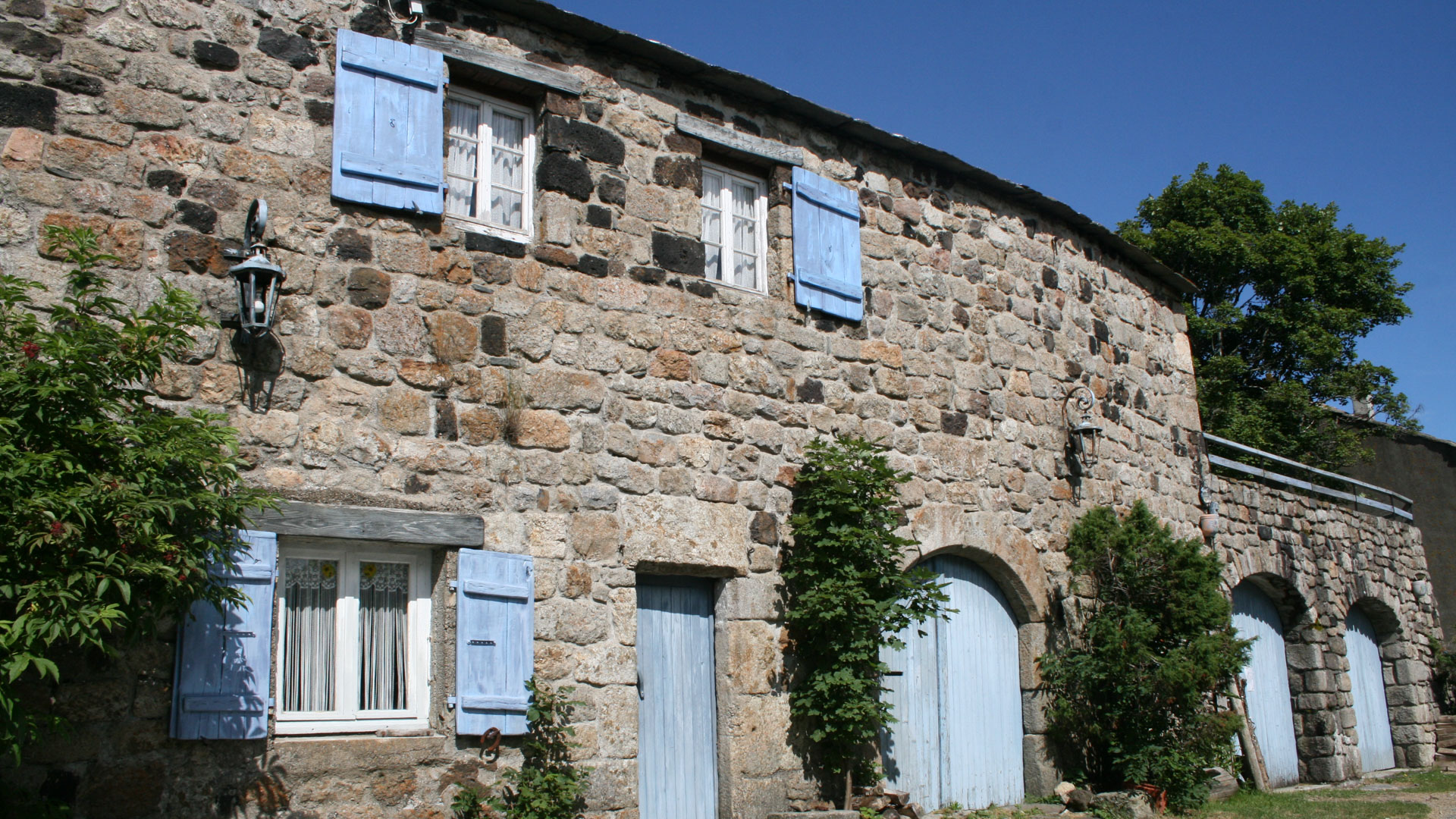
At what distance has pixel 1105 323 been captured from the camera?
9.90 metres

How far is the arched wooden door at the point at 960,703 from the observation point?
765cm

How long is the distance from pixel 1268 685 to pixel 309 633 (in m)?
9.44

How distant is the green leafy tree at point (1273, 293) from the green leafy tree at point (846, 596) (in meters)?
11.3

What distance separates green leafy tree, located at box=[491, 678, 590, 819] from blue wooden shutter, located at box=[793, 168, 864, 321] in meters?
Answer: 2.99

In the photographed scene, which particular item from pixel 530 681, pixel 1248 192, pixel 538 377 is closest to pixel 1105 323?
pixel 538 377

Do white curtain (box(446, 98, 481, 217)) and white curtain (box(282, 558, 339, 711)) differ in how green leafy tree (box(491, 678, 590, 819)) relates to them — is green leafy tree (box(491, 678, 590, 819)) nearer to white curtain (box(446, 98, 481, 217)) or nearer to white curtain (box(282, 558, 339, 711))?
white curtain (box(282, 558, 339, 711))

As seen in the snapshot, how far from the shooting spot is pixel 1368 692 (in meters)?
12.8

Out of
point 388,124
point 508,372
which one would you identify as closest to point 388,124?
point 388,124

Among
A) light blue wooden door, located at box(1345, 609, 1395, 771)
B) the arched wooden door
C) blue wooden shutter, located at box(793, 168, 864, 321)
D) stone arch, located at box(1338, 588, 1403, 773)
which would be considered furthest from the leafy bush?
blue wooden shutter, located at box(793, 168, 864, 321)

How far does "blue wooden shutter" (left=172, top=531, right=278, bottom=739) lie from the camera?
488cm

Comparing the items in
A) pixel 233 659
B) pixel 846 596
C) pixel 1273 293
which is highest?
pixel 1273 293

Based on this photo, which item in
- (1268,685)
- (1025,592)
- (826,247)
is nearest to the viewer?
(826,247)

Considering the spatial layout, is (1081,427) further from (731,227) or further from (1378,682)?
(1378,682)

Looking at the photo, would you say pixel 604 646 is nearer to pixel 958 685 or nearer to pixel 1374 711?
pixel 958 685
